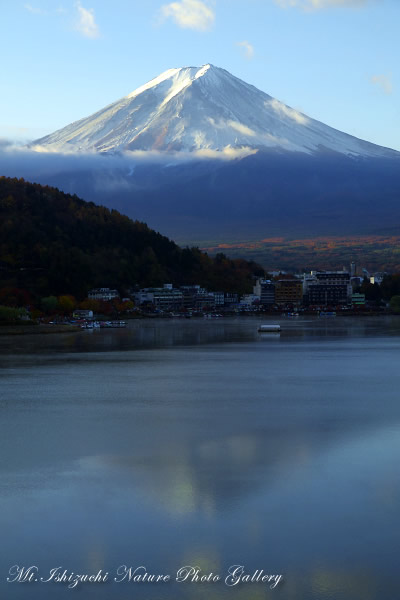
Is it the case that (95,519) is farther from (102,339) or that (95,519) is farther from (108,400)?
(102,339)

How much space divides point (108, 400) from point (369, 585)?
26.2 ft

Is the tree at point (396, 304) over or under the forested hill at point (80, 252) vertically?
under

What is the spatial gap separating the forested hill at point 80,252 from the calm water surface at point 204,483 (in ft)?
116

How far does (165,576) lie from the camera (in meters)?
5.17

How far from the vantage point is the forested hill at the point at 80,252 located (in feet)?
164

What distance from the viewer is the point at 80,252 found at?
55344 mm

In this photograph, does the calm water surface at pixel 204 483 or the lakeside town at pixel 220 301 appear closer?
the calm water surface at pixel 204 483

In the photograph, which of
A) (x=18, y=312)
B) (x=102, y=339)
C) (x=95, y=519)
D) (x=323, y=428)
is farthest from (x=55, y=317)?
(x=95, y=519)

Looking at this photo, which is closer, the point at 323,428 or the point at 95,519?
the point at 95,519

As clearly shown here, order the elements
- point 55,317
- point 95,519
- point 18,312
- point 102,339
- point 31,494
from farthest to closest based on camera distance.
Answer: point 55,317, point 18,312, point 102,339, point 31,494, point 95,519

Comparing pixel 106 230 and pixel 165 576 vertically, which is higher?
pixel 106 230

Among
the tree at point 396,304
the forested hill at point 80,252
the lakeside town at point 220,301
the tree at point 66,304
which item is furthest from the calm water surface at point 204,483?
the tree at point 396,304

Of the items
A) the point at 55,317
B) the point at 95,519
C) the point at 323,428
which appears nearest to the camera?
the point at 95,519

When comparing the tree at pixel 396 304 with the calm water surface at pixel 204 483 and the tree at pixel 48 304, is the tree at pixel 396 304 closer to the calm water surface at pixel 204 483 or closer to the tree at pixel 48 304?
the tree at pixel 48 304
